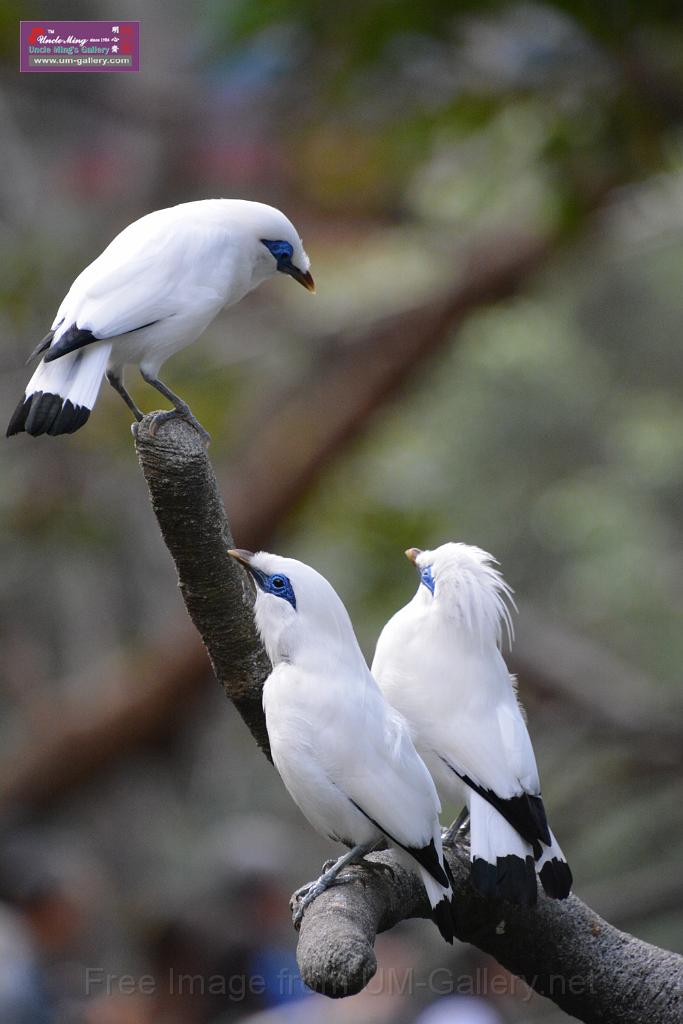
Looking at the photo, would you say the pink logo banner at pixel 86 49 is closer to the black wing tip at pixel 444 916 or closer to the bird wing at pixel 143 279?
the bird wing at pixel 143 279

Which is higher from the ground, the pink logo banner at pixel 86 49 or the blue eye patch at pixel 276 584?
the pink logo banner at pixel 86 49

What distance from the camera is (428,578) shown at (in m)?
1.50

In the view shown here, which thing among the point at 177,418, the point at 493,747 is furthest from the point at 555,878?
the point at 177,418

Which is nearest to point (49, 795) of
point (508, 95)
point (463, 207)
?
point (463, 207)

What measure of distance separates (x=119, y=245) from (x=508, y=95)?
2.06 m

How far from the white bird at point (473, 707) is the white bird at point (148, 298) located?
1.21 feet

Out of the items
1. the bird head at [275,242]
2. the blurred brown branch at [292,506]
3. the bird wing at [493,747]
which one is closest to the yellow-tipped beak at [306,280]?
the bird head at [275,242]

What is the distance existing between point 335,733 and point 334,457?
3.36 m

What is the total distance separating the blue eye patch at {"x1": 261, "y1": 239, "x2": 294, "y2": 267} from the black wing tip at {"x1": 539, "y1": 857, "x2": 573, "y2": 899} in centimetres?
84

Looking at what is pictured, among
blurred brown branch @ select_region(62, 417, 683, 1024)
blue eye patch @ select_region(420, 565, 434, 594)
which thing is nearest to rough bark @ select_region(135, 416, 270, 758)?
blurred brown branch @ select_region(62, 417, 683, 1024)

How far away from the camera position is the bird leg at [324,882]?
143cm

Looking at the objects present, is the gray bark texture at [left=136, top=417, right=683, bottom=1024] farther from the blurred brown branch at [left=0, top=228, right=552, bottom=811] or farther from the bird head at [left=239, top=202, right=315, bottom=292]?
the blurred brown branch at [left=0, top=228, right=552, bottom=811]

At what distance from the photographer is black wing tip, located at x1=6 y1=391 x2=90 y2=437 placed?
4.30 ft

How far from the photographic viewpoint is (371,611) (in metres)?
5.04
